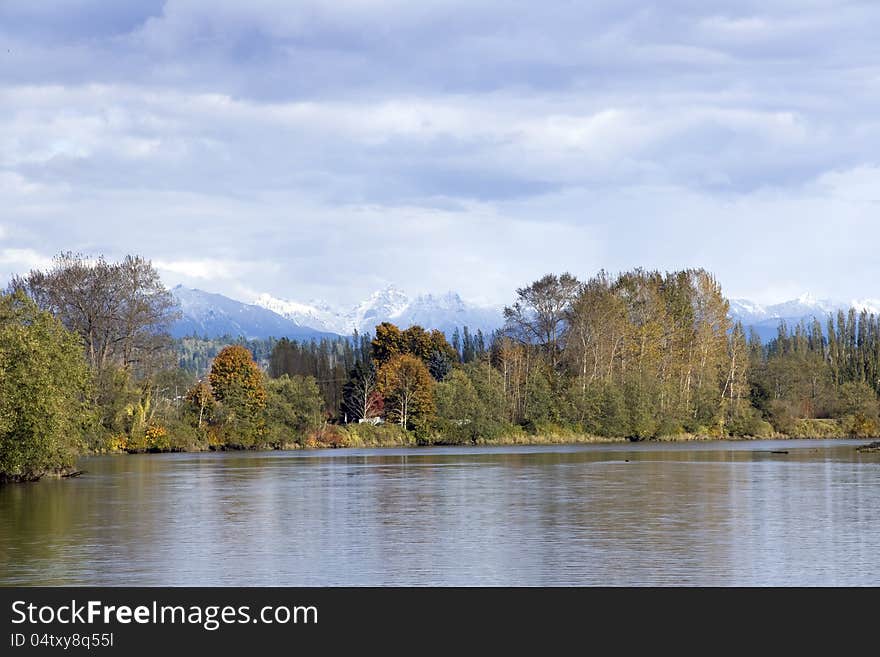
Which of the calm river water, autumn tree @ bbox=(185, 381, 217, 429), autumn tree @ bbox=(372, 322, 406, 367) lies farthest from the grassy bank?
the calm river water

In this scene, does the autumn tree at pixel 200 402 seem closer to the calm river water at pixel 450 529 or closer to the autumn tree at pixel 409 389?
the autumn tree at pixel 409 389

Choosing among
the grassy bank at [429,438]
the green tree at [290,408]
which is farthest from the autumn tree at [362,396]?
the green tree at [290,408]

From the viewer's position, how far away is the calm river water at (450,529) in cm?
1970

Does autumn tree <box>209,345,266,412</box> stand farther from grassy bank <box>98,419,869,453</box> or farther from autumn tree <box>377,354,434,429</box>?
autumn tree <box>377,354,434,429</box>

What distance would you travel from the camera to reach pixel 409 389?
3775 inches

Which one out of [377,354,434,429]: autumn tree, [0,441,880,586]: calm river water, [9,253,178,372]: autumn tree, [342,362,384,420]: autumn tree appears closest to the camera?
[0,441,880,586]: calm river water

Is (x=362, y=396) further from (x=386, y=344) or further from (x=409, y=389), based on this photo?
(x=409, y=389)

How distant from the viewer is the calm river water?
19.7 m

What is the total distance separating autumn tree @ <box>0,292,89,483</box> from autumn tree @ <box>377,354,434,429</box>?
50.0 metres

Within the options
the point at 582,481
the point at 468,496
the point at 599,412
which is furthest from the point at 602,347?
the point at 468,496

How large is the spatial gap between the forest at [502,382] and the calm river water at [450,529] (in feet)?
96.1

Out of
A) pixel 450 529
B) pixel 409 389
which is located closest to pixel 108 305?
pixel 409 389

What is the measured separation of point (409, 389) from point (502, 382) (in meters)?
8.27
